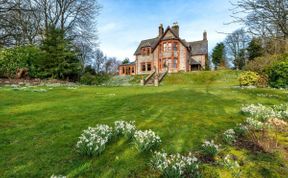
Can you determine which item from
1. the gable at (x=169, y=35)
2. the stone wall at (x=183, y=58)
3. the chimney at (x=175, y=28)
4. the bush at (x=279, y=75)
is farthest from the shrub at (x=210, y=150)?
the chimney at (x=175, y=28)

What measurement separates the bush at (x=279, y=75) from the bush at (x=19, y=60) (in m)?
25.4

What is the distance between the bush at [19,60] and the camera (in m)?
24.1

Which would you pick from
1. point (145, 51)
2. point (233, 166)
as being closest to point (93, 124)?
point (233, 166)

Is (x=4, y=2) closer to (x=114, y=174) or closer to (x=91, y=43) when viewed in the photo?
(x=114, y=174)

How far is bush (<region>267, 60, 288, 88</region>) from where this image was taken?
18.0 metres

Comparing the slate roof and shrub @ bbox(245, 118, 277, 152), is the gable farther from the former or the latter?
shrub @ bbox(245, 118, 277, 152)

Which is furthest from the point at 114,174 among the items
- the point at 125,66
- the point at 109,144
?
the point at 125,66

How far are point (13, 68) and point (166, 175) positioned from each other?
85.3 ft

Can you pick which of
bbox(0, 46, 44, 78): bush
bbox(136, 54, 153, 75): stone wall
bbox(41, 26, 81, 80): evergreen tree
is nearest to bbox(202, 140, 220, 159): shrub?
bbox(0, 46, 44, 78): bush

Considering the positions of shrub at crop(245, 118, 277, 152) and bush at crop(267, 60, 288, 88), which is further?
bush at crop(267, 60, 288, 88)

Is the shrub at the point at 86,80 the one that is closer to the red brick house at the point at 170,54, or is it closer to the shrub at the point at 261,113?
the red brick house at the point at 170,54

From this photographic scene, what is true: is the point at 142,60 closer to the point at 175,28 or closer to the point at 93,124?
the point at 175,28

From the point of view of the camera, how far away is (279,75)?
18578mm

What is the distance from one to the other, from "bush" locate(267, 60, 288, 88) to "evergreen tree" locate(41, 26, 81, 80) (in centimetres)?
2295
